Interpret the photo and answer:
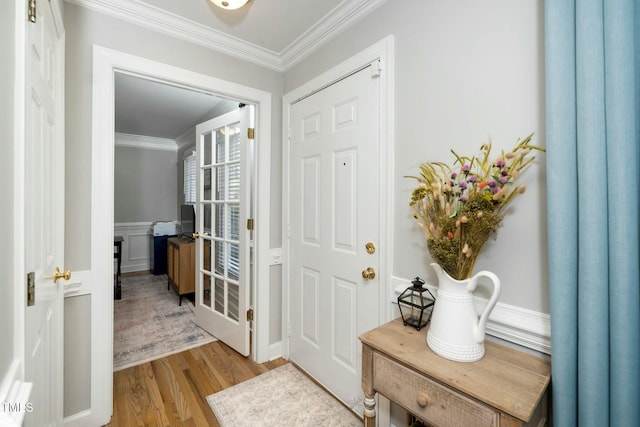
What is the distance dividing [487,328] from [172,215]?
5844 millimetres

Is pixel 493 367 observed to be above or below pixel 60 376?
above

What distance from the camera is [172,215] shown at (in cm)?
577

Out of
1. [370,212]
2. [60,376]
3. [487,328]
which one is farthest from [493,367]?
[60,376]

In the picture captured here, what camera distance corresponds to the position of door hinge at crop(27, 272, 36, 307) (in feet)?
2.88

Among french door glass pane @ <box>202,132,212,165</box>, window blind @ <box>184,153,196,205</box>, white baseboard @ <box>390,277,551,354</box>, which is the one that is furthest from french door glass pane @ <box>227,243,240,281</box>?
window blind @ <box>184,153,196,205</box>

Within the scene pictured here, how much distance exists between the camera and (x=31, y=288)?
0.89 metres

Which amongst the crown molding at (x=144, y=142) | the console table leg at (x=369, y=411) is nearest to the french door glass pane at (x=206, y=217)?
the console table leg at (x=369, y=411)

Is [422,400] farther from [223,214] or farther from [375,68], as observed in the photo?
[223,214]

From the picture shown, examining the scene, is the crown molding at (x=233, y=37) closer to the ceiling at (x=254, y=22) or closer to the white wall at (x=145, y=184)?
the ceiling at (x=254, y=22)

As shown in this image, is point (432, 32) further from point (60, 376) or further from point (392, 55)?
point (60, 376)

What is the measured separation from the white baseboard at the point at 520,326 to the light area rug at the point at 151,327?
2.40m

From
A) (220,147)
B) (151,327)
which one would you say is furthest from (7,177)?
(151,327)

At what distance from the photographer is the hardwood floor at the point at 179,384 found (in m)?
1.75

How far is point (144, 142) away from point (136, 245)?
1903mm
